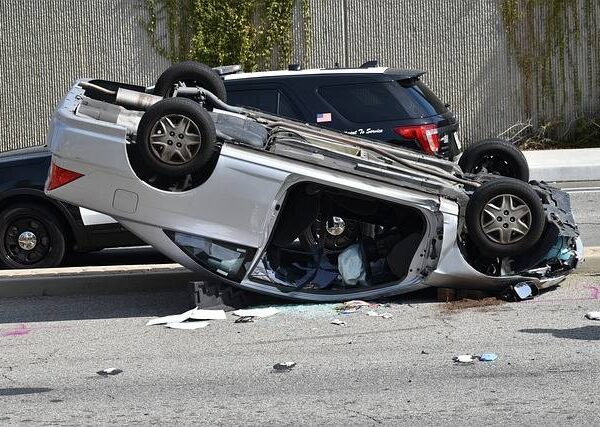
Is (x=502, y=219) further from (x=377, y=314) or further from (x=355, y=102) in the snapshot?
(x=355, y=102)

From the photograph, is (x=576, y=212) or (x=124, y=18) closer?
(x=576, y=212)

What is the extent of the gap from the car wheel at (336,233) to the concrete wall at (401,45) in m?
11.8

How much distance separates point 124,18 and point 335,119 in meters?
10.5

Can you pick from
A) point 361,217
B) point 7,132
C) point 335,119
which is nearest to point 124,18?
point 7,132

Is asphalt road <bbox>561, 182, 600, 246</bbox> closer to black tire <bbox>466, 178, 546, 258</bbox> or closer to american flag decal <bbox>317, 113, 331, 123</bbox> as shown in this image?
american flag decal <bbox>317, 113, 331, 123</bbox>

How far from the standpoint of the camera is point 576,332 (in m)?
7.67

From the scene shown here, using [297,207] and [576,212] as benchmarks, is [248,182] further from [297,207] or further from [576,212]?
[576,212]

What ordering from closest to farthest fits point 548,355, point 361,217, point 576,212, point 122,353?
point 548,355 → point 122,353 → point 361,217 → point 576,212

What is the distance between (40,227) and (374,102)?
3.64 meters

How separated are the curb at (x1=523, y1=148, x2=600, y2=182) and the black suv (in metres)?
5.72

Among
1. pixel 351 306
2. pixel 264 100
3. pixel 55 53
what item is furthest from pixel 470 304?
pixel 55 53

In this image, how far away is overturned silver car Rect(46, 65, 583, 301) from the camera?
8.05 meters

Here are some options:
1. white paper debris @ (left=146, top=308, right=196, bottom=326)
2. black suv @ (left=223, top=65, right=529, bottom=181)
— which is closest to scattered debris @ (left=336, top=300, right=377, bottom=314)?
white paper debris @ (left=146, top=308, right=196, bottom=326)

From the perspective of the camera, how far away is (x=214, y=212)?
8094 millimetres
